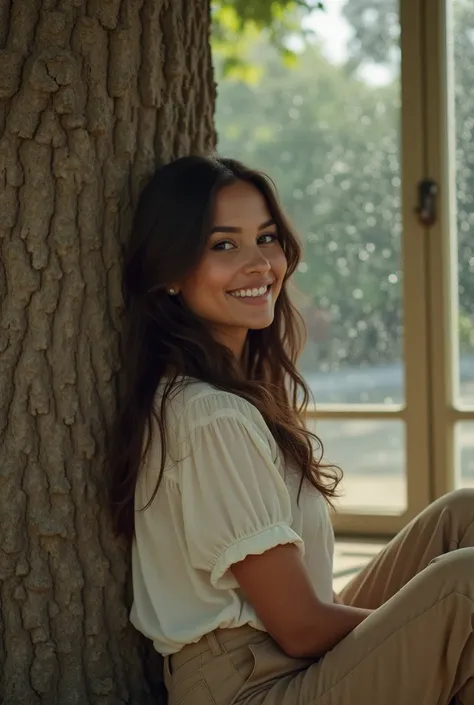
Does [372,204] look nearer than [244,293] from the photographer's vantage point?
No

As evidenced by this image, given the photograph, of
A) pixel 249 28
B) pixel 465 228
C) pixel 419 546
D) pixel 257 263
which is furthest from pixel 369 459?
pixel 257 263

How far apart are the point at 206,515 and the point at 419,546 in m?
0.65

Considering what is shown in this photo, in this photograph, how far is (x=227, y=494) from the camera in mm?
1896

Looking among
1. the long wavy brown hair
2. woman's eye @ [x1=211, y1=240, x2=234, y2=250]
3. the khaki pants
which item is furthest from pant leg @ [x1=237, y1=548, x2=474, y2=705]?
woman's eye @ [x1=211, y1=240, x2=234, y2=250]

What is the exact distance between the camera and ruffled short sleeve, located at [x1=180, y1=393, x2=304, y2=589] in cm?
188

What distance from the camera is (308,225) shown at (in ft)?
16.5

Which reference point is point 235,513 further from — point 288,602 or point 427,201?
point 427,201

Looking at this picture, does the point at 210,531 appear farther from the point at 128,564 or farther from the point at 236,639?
the point at 128,564

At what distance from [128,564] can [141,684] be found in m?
0.26

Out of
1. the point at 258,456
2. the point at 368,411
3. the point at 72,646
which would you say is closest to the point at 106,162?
the point at 258,456

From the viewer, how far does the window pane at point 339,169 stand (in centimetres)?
481

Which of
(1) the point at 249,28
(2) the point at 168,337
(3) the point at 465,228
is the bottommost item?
(2) the point at 168,337

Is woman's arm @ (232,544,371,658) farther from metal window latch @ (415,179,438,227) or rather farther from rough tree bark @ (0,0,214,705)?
metal window latch @ (415,179,438,227)

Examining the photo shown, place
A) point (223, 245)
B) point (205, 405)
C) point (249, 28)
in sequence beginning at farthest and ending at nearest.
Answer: point (249, 28) → point (223, 245) → point (205, 405)
